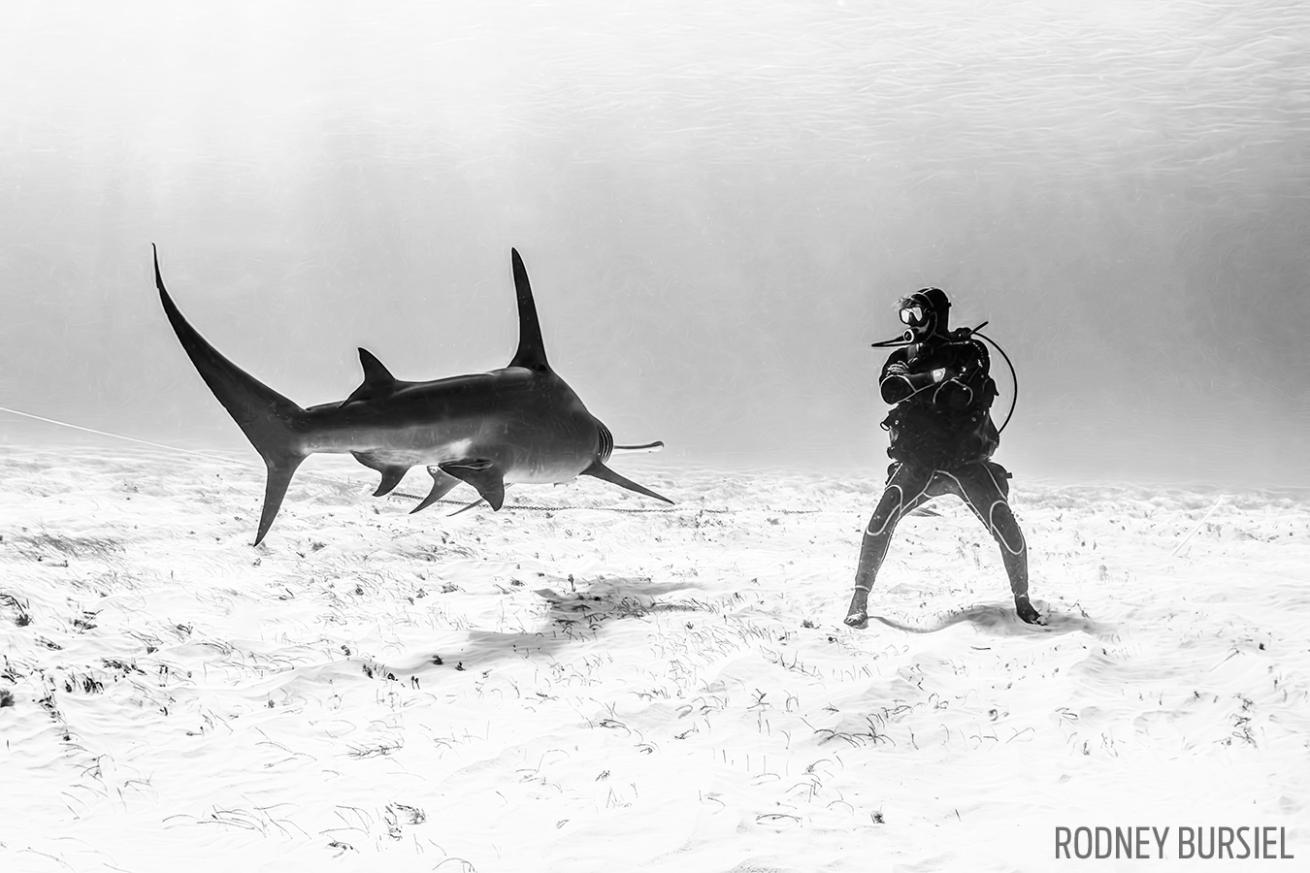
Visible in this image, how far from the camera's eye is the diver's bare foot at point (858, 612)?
6777 millimetres

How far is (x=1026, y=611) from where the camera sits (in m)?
6.73

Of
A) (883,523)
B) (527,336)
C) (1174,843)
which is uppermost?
(527,336)

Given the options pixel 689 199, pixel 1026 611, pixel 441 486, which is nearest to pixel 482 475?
pixel 441 486

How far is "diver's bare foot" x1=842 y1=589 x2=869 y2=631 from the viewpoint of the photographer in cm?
678

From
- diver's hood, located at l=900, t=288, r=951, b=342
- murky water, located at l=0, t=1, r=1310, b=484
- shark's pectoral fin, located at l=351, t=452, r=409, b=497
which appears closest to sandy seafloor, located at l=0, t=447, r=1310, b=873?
shark's pectoral fin, located at l=351, t=452, r=409, b=497

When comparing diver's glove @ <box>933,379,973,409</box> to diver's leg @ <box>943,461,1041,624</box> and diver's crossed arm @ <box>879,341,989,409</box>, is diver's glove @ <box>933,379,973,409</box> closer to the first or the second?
diver's crossed arm @ <box>879,341,989,409</box>

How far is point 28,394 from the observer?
140 meters

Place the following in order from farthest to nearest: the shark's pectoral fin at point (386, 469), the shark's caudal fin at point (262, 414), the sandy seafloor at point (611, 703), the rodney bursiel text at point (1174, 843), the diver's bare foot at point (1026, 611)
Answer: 1. the diver's bare foot at point (1026, 611)
2. the shark's pectoral fin at point (386, 469)
3. the shark's caudal fin at point (262, 414)
4. the sandy seafloor at point (611, 703)
5. the rodney bursiel text at point (1174, 843)

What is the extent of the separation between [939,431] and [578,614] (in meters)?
3.09

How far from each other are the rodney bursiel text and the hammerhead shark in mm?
3616

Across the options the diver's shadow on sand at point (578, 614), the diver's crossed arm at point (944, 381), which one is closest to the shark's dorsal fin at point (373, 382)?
the diver's shadow on sand at point (578, 614)

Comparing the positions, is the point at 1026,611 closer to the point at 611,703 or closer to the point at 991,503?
the point at 991,503

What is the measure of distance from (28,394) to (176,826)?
540 ft

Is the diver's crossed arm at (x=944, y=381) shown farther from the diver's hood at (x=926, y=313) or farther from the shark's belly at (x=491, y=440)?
the shark's belly at (x=491, y=440)
